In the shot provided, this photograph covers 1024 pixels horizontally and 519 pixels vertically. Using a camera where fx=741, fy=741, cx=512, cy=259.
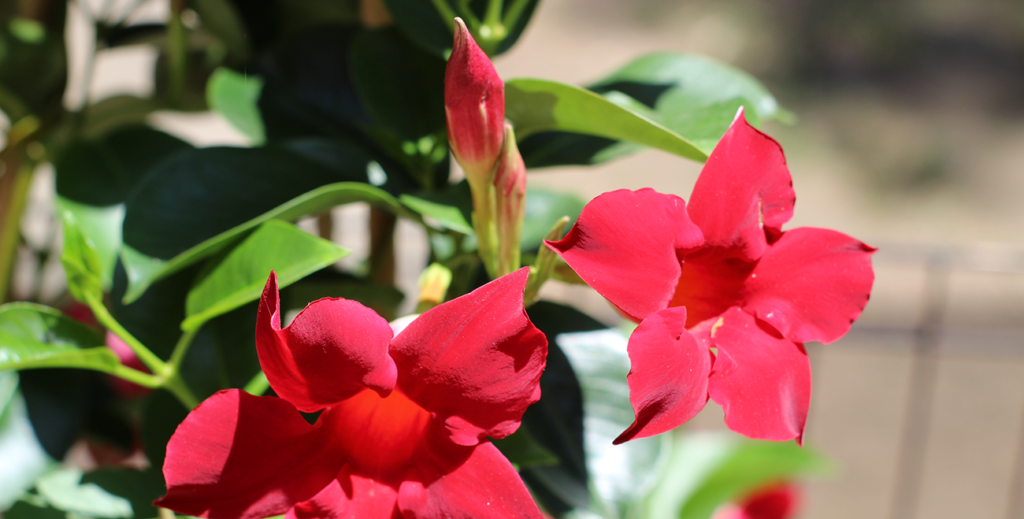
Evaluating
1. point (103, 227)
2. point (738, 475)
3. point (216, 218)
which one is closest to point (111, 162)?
point (103, 227)

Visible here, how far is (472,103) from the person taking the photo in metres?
0.32

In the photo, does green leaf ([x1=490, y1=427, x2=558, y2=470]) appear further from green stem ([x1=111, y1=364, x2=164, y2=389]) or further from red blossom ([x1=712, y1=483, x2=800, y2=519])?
red blossom ([x1=712, y1=483, x2=800, y2=519])

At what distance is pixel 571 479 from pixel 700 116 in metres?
0.22

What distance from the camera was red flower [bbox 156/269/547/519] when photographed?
10.5 inches

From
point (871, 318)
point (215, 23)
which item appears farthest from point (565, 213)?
point (871, 318)

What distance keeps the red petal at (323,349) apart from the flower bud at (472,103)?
0.32 ft

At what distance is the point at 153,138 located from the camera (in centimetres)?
62

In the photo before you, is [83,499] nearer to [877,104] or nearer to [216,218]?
[216,218]

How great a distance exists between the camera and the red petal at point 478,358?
0.27 m

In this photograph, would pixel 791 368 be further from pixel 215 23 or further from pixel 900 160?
pixel 900 160

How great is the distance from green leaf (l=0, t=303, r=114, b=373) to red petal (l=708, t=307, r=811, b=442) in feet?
1.04

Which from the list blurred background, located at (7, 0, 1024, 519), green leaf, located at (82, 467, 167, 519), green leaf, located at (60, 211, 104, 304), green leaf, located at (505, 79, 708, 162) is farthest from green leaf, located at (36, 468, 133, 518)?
blurred background, located at (7, 0, 1024, 519)

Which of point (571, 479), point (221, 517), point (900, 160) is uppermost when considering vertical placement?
point (221, 517)

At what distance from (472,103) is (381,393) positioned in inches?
5.1
